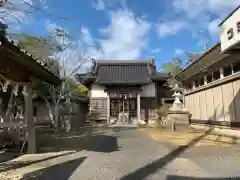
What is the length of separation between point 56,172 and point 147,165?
2.16 m

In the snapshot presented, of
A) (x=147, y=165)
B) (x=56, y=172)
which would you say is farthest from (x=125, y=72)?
(x=56, y=172)

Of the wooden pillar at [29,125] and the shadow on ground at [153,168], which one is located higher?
the wooden pillar at [29,125]

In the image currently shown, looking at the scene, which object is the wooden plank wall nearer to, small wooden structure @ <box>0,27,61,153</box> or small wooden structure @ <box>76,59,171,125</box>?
small wooden structure @ <box>0,27,61,153</box>

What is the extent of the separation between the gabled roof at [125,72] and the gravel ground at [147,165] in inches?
629

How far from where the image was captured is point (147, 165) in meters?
6.45

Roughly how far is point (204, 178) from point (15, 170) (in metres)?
4.06

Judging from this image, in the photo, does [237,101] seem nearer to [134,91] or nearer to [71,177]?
[71,177]

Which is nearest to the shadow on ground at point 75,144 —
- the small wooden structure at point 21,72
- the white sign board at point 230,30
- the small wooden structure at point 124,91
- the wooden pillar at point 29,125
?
the wooden pillar at point 29,125

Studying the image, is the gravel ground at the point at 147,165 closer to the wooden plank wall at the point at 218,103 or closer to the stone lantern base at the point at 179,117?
the wooden plank wall at the point at 218,103

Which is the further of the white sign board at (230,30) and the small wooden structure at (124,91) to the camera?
the small wooden structure at (124,91)

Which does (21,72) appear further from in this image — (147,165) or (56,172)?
(147,165)

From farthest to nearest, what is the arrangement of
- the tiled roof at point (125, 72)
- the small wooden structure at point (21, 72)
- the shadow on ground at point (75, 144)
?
the tiled roof at point (125, 72) → the shadow on ground at point (75, 144) → the small wooden structure at point (21, 72)

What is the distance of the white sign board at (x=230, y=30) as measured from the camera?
679 centimetres

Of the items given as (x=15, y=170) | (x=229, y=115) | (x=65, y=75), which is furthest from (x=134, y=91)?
(x=15, y=170)
